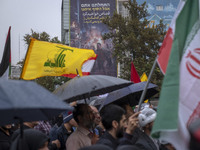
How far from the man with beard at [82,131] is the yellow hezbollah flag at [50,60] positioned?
1.48m

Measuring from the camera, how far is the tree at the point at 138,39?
20.8 m

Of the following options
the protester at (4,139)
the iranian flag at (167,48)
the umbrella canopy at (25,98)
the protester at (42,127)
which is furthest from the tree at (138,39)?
the umbrella canopy at (25,98)

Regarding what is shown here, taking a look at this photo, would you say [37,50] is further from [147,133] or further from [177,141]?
[177,141]

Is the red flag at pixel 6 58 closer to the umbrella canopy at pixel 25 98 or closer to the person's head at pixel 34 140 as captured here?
the person's head at pixel 34 140

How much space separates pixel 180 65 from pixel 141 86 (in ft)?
9.00

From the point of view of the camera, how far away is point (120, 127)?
4.24 m

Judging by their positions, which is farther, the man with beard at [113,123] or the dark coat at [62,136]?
the dark coat at [62,136]

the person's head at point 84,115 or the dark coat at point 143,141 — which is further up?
the person's head at point 84,115

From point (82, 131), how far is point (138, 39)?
16746 millimetres

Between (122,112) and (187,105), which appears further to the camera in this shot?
(122,112)

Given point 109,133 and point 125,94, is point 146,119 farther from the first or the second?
point 125,94

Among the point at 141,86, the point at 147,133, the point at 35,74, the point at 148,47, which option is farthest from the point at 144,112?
the point at 148,47

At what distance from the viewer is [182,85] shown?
10.1ft

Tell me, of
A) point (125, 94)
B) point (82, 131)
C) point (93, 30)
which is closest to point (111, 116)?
point (82, 131)
